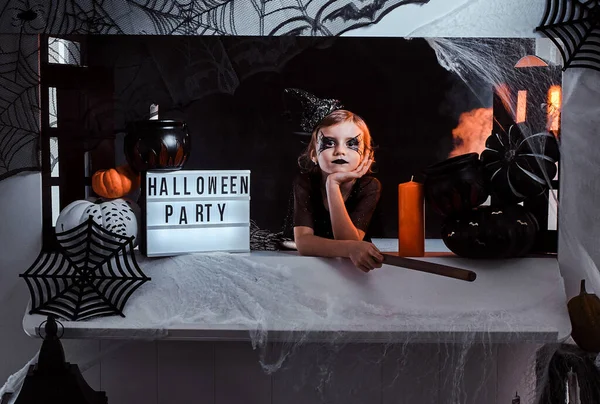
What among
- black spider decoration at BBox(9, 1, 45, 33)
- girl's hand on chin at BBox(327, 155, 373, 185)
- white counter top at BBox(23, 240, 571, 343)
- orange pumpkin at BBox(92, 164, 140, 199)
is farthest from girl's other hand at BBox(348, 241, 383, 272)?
black spider decoration at BBox(9, 1, 45, 33)

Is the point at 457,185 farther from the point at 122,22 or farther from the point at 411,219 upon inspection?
the point at 122,22

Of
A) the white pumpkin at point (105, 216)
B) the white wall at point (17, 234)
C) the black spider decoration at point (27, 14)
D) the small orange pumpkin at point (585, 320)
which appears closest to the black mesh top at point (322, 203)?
the white pumpkin at point (105, 216)

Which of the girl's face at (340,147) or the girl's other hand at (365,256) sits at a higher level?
the girl's face at (340,147)

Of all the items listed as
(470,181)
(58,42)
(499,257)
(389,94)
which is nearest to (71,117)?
(58,42)

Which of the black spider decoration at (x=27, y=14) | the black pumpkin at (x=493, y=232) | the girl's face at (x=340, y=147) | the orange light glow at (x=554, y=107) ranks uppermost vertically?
the black spider decoration at (x=27, y=14)

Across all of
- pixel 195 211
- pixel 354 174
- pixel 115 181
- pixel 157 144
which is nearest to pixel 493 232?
pixel 354 174

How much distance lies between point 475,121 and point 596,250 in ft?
1.44

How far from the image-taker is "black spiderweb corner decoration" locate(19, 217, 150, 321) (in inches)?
62.1

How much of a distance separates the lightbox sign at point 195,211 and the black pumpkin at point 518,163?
1.97 ft

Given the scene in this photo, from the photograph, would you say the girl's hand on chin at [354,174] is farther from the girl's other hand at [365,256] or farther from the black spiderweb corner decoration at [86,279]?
the black spiderweb corner decoration at [86,279]

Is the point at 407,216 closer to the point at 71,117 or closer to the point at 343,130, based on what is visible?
the point at 343,130

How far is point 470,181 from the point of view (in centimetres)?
164

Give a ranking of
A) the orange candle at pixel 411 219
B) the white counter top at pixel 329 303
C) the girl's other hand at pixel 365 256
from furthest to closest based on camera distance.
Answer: the orange candle at pixel 411 219 < the girl's other hand at pixel 365 256 < the white counter top at pixel 329 303

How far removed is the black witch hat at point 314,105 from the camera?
175 cm
